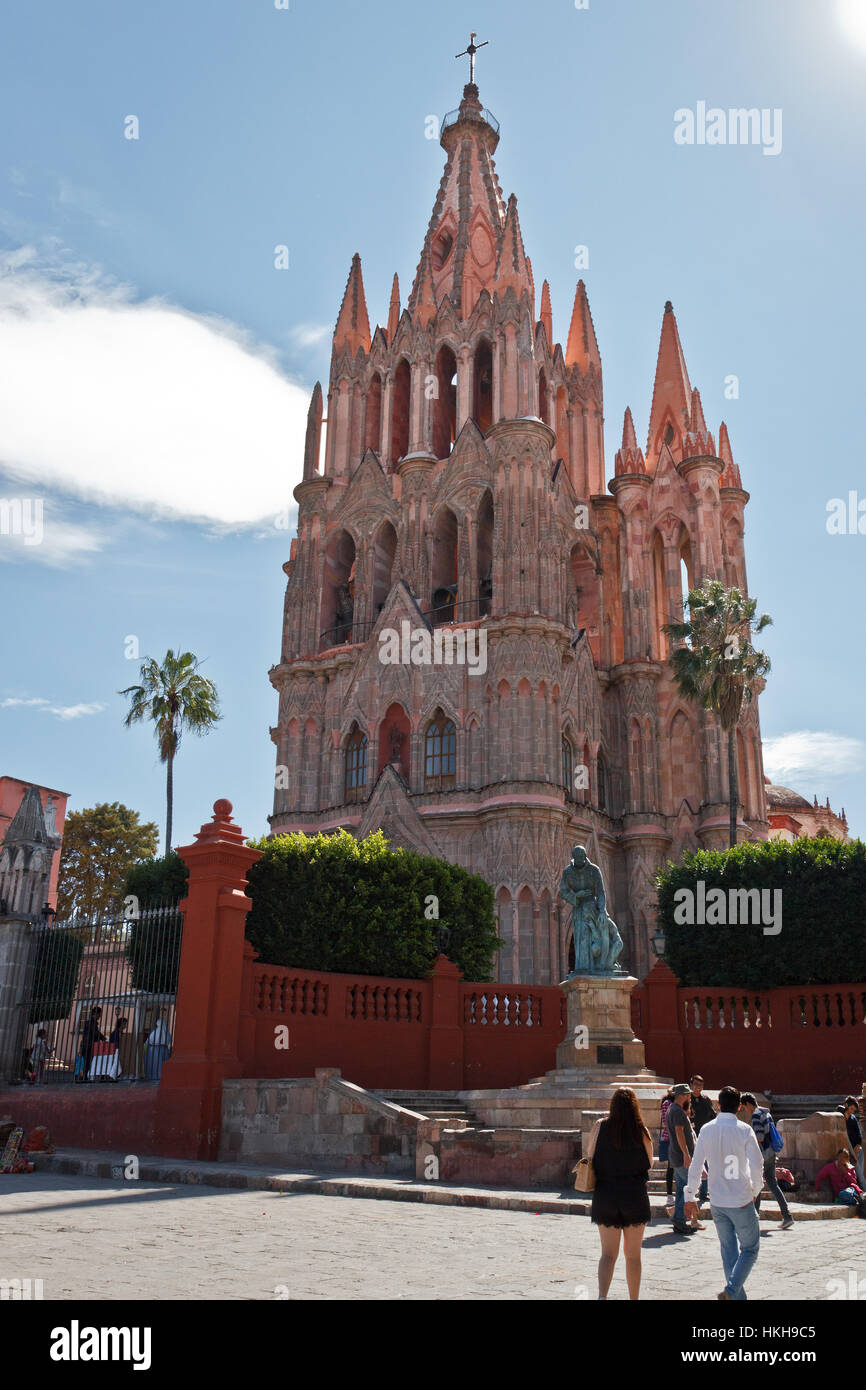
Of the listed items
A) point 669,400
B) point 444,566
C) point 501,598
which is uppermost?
point 669,400

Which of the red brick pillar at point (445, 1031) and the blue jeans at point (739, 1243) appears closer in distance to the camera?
the blue jeans at point (739, 1243)

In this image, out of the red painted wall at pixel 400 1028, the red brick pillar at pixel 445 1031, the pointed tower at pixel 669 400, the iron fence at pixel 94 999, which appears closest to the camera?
the iron fence at pixel 94 999

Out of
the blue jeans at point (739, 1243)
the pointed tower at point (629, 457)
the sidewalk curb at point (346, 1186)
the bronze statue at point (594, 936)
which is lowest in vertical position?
the sidewalk curb at point (346, 1186)

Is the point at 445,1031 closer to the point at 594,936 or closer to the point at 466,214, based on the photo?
the point at 594,936

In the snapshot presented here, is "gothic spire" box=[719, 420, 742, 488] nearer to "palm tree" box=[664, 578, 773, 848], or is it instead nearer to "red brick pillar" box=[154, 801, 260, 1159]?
"palm tree" box=[664, 578, 773, 848]

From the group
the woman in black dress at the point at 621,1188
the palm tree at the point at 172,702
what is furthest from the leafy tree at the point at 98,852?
the woman in black dress at the point at 621,1188

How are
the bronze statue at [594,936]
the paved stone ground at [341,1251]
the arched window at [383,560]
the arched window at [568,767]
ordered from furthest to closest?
1. the arched window at [383,560]
2. the arched window at [568,767]
3. the bronze statue at [594,936]
4. the paved stone ground at [341,1251]

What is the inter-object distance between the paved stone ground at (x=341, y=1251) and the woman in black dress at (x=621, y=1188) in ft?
2.08

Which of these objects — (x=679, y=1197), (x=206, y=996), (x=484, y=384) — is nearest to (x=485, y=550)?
(x=484, y=384)

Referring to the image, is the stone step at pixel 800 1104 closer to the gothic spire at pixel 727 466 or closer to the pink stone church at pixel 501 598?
the pink stone church at pixel 501 598

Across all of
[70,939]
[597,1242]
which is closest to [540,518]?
[70,939]

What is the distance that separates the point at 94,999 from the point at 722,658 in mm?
21712

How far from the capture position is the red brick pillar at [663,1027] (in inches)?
796

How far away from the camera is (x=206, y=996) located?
1508cm
